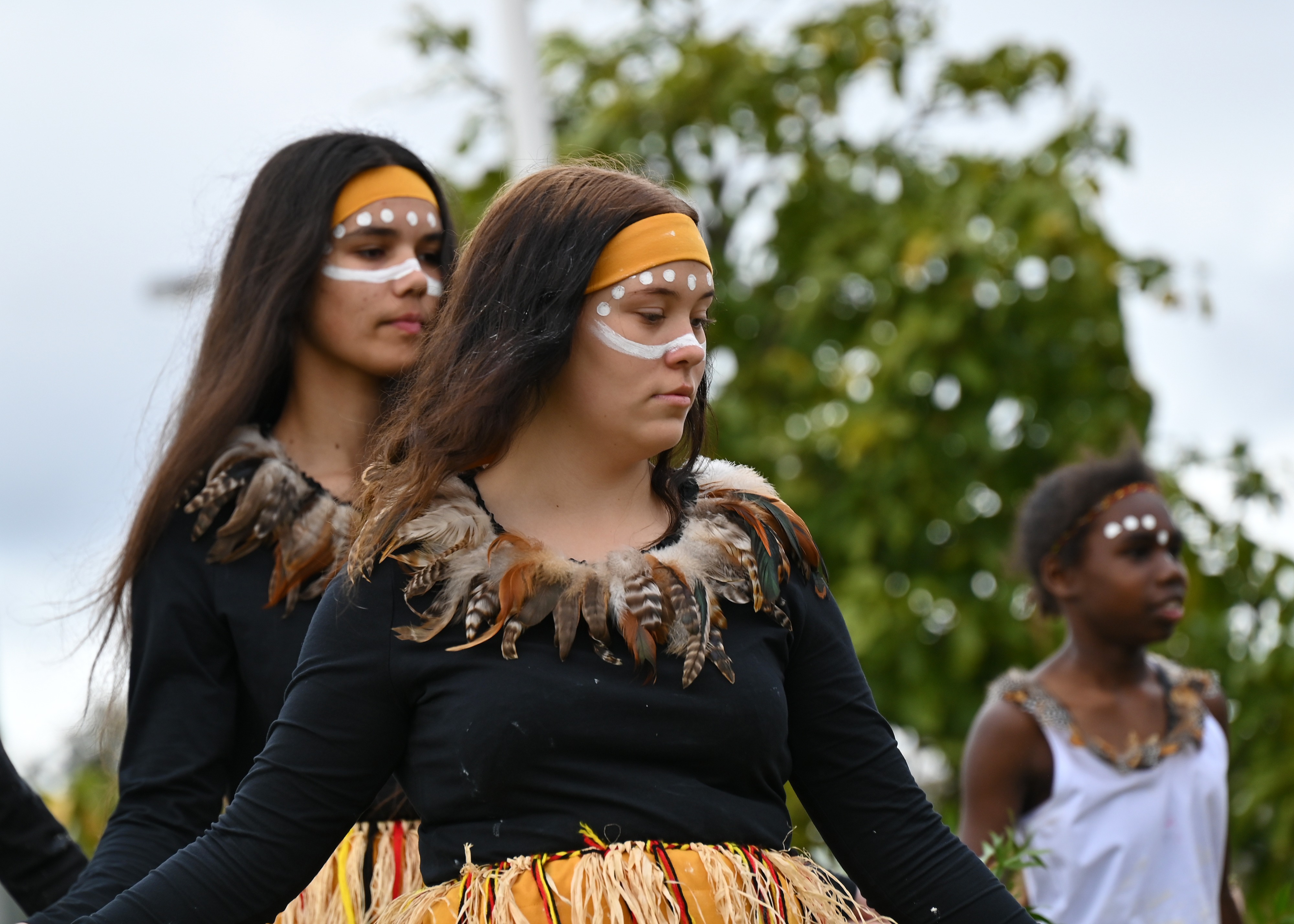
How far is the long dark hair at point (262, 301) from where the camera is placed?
2947mm

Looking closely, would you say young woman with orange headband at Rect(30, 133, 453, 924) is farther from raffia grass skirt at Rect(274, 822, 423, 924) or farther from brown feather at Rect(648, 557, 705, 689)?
brown feather at Rect(648, 557, 705, 689)

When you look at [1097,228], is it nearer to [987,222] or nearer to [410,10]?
[987,222]

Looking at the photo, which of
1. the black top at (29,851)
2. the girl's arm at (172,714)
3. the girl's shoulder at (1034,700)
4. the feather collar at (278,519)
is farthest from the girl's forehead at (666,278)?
the girl's shoulder at (1034,700)

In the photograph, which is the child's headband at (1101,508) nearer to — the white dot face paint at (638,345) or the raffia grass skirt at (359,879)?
the raffia grass skirt at (359,879)

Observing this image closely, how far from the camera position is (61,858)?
9.18 ft

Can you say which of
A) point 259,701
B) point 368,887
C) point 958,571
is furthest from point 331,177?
point 958,571

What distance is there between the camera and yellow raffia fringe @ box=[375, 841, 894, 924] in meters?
2.02

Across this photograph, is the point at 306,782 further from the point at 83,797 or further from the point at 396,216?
the point at 83,797

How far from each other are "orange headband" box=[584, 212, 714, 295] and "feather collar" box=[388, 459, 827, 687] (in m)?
0.37

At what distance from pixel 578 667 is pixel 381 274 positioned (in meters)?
1.19

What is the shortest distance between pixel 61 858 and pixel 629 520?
1282mm

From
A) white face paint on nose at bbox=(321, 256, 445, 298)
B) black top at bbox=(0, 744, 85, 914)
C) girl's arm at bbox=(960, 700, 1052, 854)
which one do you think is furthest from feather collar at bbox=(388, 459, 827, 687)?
girl's arm at bbox=(960, 700, 1052, 854)

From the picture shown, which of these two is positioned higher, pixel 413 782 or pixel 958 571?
pixel 413 782

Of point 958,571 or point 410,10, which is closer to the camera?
point 958,571
